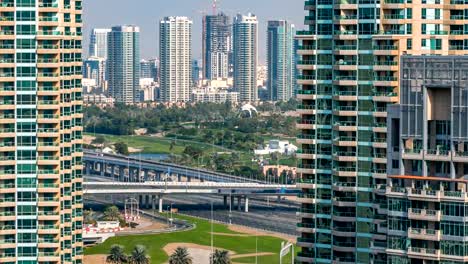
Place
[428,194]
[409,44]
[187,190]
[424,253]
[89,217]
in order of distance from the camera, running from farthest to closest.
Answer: [187,190] < [89,217] < [409,44] < [424,253] < [428,194]

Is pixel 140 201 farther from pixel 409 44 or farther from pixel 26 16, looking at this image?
pixel 409 44

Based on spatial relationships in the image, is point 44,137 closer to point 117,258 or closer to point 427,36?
point 427,36

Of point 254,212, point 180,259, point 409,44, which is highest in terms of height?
point 409,44

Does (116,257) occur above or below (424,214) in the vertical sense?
below

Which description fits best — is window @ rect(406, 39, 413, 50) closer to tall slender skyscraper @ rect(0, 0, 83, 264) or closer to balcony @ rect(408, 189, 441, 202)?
tall slender skyscraper @ rect(0, 0, 83, 264)

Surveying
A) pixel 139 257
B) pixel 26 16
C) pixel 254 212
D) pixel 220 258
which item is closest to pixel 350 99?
pixel 26 16

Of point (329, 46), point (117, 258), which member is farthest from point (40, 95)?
point (117, 258)

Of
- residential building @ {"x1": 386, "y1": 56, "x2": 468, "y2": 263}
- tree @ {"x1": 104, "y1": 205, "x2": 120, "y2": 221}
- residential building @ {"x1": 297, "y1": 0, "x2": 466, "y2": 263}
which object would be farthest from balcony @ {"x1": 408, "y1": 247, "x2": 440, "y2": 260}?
tree @ {"x1": 104, "y1": 205, "x2": 120, "y2": 221}

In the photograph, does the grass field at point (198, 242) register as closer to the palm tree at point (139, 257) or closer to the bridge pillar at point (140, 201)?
the palm tree at point (139, 257)
